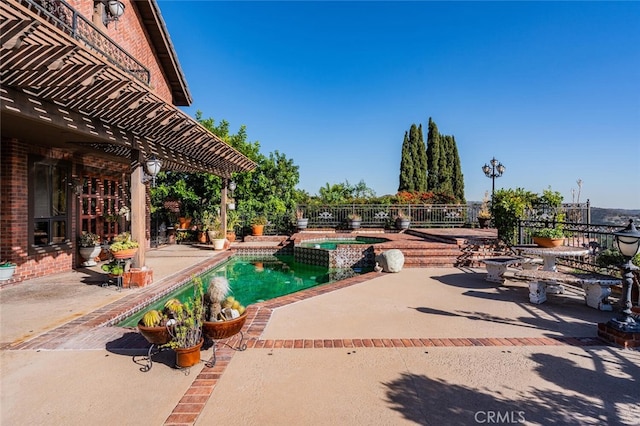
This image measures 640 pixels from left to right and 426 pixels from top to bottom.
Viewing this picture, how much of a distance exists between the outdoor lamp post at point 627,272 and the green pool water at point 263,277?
581cm

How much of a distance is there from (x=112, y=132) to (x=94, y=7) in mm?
5049

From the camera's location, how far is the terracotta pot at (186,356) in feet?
10.4

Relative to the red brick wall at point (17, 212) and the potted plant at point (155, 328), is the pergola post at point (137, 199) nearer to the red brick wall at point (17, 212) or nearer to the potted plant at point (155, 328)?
the red brick wall at point (17, 212)

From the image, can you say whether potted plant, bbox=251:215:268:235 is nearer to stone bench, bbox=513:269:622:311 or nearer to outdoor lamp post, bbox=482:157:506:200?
outdoor lamp post, bbox=482:157:506:200

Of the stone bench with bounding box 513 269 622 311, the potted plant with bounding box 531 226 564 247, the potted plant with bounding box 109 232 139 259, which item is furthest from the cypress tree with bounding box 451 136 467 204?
the potted plant with bounding box 109 232 139 259

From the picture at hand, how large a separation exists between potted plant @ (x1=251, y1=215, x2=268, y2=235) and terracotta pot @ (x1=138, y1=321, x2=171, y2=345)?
11993 mm

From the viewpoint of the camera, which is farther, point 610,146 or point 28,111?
point 610,146

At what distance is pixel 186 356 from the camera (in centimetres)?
321

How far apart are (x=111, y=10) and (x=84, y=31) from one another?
2.75ft

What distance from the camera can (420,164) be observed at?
96.7ft

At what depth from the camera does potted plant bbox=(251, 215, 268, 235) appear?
49.7 feet

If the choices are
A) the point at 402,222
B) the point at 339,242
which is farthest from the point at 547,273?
the point at 402,222

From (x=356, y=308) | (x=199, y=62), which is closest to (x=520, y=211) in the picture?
(x=356, y=308)

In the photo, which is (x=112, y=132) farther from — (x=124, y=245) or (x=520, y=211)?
(x=520, y=211)
